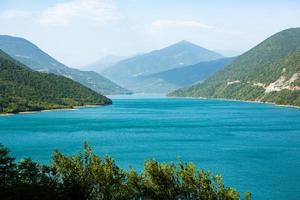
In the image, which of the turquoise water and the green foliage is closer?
the green foliage

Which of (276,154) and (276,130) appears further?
(276,130)

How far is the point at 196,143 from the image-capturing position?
115 metres

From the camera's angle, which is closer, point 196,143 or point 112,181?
point 112,181

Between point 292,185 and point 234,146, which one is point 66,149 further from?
point 292,185

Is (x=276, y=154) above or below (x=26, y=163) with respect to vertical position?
below

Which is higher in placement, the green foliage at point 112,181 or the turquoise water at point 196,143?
the green foliage at point 112,181

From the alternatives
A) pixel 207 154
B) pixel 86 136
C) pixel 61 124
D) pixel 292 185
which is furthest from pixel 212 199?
pixel 61 124

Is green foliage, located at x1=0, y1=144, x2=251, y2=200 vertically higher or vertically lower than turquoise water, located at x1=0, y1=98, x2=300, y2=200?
higher

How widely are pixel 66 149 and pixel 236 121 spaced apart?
86.4 metres

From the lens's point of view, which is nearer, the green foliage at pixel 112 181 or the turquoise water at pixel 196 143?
the green foliage at pixel 112 181

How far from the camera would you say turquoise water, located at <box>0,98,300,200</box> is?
7644cm

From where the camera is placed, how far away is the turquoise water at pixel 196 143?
76438 mm

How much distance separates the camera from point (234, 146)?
110000mm

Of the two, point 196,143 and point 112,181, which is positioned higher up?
point 112,181
